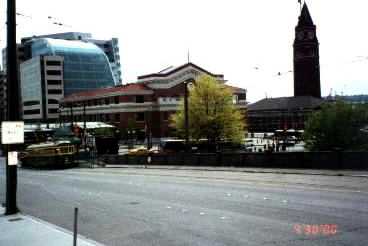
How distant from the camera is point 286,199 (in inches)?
657

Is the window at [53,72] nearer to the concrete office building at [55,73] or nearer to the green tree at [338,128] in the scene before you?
the concrete office building at [55,73]

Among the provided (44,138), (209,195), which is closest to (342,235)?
(209,195)

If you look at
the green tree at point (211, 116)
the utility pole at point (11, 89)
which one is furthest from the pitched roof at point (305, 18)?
the utility pole at point (11, 89)

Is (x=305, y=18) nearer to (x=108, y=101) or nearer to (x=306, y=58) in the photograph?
(x=306, y=58)

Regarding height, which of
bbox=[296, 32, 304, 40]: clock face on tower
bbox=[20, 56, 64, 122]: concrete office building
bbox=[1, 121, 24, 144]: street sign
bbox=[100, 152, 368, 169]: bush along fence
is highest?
bbox=[296, 32, 304, 40]: clock face on tower

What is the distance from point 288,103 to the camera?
14375 centimetres

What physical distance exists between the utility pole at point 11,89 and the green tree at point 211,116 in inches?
2315

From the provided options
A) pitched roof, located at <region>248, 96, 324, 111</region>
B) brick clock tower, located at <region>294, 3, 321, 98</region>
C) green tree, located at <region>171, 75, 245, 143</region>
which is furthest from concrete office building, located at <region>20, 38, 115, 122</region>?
green tree, located at <region>171, 75, 245, 143</region>

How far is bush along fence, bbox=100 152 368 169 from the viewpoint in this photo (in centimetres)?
2777

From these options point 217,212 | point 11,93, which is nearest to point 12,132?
point 11,93

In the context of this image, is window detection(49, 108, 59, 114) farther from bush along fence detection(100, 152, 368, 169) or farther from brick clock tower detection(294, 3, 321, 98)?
bush along fence detection(100, 152, 368, 169)

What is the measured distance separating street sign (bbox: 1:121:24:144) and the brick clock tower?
133999 mm

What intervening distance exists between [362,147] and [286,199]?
98.1ft

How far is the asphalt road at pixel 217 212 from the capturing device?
11258mm
